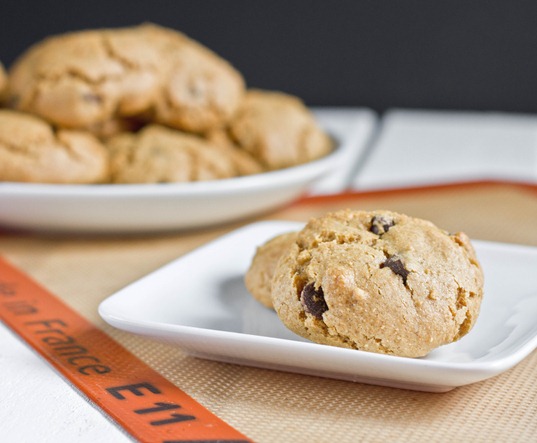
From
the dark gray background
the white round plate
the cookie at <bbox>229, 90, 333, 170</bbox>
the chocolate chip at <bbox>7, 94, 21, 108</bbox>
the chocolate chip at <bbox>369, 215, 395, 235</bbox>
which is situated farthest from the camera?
the dark gray background

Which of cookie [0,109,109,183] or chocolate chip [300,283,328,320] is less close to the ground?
chocolate chip [300,283,328,320]

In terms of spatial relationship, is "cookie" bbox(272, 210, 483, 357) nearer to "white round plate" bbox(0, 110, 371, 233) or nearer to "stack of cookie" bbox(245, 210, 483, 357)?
"stack of cookie" bbox(245, 210, 483, 357)

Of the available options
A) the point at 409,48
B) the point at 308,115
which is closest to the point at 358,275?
the point at 308,115

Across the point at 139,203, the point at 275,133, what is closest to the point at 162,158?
the point at 139,203

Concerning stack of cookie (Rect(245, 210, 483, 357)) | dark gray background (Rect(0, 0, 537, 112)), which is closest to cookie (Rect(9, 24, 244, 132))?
stack of cookie (Rect(245, 210, 483, 357))

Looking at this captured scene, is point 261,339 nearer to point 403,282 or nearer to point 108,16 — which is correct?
point 403,282

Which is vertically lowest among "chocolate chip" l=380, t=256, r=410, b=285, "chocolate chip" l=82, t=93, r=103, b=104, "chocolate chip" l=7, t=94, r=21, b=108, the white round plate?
the white round plate
